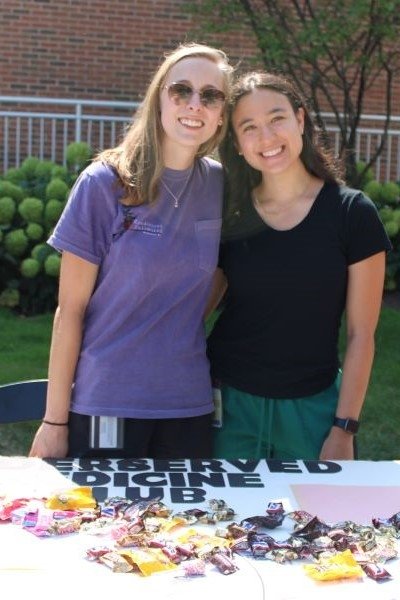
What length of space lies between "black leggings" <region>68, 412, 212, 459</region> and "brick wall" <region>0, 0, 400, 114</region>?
29.2 ft

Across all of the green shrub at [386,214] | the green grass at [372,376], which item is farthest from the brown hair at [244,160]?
the green shrub at [386,214]

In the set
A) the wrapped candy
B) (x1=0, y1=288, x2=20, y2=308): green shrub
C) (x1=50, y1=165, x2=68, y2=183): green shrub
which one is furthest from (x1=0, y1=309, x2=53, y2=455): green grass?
the wrapped candy

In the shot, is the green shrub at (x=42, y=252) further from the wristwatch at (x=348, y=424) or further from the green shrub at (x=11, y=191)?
the wristwatch at (x=348, y=424)

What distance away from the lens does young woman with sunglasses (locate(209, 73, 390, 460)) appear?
2.74m

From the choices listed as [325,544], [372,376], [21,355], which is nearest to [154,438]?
[325,544]

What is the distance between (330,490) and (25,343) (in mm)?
4817

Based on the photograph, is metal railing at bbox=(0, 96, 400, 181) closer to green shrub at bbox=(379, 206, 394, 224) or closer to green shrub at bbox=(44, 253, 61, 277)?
green shrub at bbox=(379, 206, 394, 224)

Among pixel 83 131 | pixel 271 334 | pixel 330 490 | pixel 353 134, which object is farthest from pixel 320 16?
pixel 330 490

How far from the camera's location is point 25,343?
6.98 m

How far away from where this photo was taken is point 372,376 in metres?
6.39

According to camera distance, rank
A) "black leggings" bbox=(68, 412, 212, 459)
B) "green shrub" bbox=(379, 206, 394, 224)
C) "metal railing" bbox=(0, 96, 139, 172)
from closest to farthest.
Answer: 1. "black leggings" bbox=(68, 412, 212, 459)
2. "green shrub" bbox=(379, 206, 394, 224)
3. "metal railing" bbox=(0, 96, 139, 172)

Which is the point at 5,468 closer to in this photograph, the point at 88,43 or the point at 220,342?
the point at 220,342

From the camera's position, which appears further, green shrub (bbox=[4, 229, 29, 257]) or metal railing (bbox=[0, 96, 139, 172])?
metal railing (bbox=[0, 96, 139, 172])

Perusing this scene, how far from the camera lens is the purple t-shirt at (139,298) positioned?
2605 millimetres
